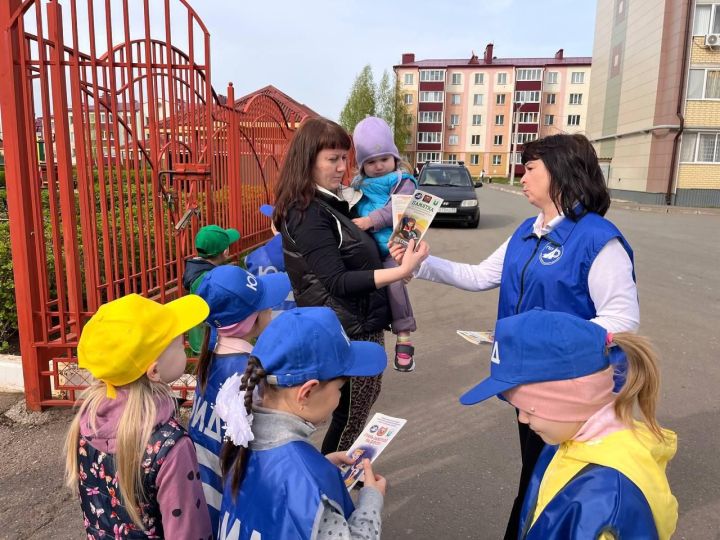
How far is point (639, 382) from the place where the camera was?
1.40m

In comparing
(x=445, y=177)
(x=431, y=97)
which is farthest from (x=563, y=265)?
(x=431, y=97)

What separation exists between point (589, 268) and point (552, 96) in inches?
2603

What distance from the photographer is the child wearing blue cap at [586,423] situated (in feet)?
4.00

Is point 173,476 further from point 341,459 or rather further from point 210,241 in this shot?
point 210,241

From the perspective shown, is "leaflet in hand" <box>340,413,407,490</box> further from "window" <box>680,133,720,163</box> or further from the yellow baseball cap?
"window" <box>680,133,720,163</box>

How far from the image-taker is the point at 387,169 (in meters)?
3.03

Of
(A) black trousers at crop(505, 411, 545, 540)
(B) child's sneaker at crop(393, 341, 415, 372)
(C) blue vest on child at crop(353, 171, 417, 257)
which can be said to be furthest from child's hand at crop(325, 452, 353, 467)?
(B) child's sneaker at crop(393, 341, 415, 372)

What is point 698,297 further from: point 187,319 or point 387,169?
point 187,319

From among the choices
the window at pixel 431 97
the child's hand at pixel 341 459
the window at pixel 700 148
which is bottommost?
the child's hand at pixel 341 459

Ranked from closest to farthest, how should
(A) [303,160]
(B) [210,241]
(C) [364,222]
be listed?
(A) [303,160]
(C) [364,222]
(B) [210,241]

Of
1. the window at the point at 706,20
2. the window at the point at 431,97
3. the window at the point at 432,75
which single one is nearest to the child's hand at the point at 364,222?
the window at the point at 706,20

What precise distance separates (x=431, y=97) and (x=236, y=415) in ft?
213

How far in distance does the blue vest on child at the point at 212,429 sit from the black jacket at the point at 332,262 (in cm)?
43

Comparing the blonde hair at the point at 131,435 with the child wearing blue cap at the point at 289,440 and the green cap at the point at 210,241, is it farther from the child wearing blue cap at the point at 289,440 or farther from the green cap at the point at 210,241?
the green cap at the point at 210,241
